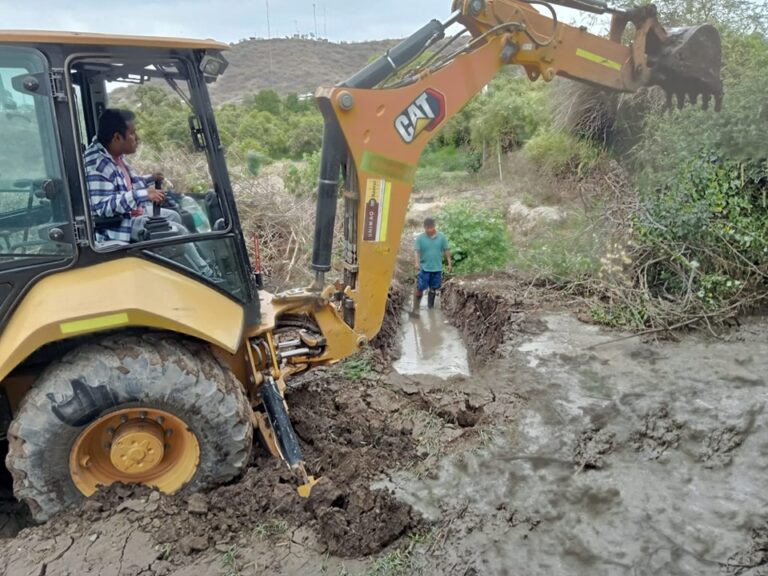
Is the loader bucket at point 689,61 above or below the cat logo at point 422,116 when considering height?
above

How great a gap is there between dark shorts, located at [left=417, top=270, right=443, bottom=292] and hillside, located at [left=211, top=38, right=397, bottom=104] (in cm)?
4126

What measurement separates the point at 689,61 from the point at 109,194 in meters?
4.41

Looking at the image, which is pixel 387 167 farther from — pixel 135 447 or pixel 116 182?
pixel 135 447

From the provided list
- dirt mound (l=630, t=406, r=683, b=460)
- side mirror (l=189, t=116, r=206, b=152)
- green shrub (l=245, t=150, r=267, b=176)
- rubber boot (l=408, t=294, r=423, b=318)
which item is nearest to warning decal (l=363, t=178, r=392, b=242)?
side mirror (l=189, t=116, r=206, b=152)

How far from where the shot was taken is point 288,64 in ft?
175

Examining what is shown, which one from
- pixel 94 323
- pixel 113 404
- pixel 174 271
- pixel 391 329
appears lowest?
pixel 391 329

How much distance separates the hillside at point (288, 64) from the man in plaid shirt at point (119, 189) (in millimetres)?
44772

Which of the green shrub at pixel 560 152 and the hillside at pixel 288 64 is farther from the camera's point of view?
the hillside at pixel 288 64

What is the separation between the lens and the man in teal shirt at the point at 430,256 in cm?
830

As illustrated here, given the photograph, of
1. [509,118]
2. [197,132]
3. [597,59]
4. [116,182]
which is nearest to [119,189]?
[116,182]

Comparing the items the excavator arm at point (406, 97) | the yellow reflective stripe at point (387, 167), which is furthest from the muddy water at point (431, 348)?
the yellow reflective stripe at point (387, 167)

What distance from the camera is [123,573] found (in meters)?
3.09

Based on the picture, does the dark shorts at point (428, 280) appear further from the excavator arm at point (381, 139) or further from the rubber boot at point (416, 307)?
the excavator arm at point (381, 139)

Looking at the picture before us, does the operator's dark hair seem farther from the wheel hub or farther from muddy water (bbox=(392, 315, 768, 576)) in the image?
muddy water (bbox=(392, 315, 768, 576))
